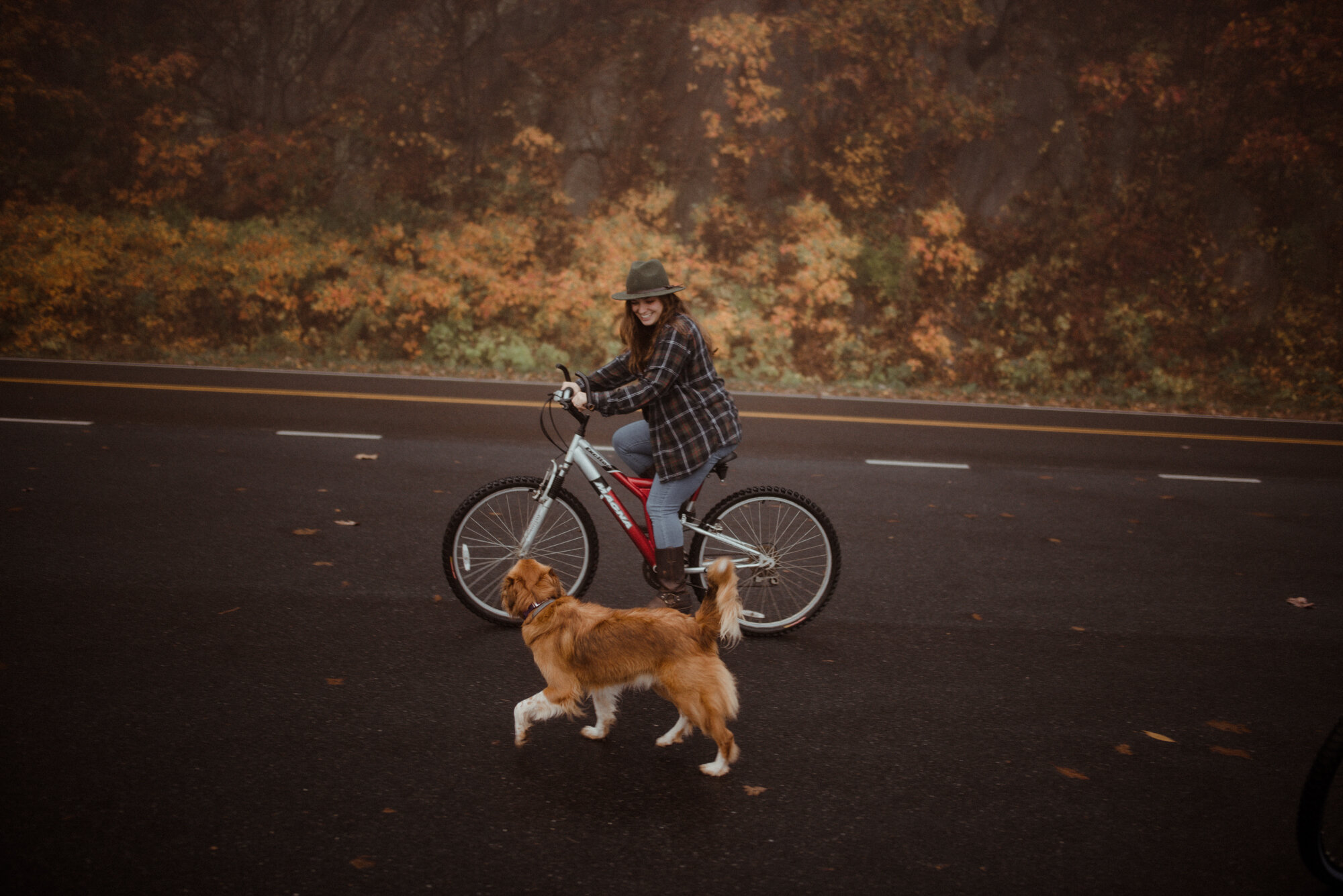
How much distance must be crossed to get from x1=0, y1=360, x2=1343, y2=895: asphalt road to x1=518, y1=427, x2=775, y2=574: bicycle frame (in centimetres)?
51

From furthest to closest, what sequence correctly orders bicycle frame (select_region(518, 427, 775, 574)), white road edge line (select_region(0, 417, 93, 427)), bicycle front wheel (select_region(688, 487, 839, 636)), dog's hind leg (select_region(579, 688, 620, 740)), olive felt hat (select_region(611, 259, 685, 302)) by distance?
white road edge line (select_region(0, 417, 93, 427)), bicycle front wheel (select_region(688, 487, 839, 636)), bicycle frame (select_region(518, 427, 775, 574)), olive felt hat (select_region(611, 259, 685, 302)), dog's hind leg (select_region(579, 688, 620, 740))

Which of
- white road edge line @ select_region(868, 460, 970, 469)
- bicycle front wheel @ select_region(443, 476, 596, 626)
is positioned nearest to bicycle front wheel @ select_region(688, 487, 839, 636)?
bicycle front wheel @ select_region(443, 476, 596, 626)

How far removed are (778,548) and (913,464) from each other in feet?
15.5

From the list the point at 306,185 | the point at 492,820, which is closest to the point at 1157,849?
the point at 492,820

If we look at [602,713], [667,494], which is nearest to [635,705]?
[602,713]

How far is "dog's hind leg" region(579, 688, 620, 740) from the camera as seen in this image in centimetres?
381

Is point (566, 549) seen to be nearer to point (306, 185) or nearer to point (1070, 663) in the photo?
point (1070, 663)

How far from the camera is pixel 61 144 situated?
60.1 feet

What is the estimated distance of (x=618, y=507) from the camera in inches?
200

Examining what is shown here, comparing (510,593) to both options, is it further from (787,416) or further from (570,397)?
(787,416)

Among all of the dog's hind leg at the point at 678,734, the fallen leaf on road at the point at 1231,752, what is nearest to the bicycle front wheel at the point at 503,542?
the dog's hind leg at the point at 678,734

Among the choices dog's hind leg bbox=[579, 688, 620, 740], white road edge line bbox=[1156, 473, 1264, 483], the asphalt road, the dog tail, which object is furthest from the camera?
white road edge line bbox=[1156, 473, 1264, 483]

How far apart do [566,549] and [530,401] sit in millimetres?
7385

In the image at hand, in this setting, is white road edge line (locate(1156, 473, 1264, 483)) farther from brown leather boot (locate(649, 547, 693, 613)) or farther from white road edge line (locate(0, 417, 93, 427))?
white road edge line (locate(0, 417, 93, 427))
